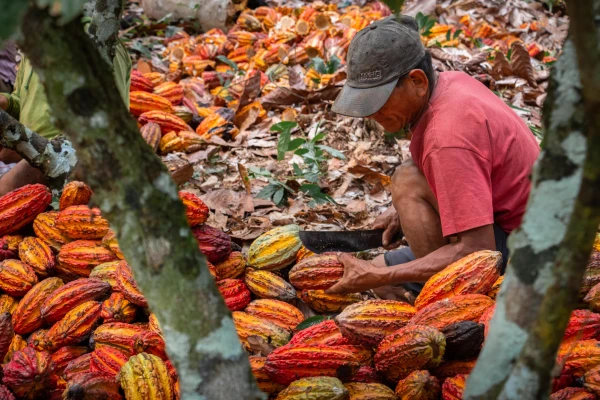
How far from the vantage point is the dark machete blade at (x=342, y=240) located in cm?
285

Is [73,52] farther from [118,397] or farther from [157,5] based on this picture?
[157,5]

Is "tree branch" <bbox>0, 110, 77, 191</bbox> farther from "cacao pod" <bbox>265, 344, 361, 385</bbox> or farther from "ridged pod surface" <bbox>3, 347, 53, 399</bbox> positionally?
"cacao pod" <bbox>265, 344, 361, 385</bbox>

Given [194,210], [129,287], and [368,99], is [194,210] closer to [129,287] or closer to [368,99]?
[129,287]

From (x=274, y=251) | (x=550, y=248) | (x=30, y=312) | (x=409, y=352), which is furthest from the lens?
(x=274, y=251)

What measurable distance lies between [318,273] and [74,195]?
128 centimetres

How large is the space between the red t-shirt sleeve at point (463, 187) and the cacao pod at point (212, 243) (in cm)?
98

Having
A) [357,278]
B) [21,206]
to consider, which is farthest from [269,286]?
[21,206]

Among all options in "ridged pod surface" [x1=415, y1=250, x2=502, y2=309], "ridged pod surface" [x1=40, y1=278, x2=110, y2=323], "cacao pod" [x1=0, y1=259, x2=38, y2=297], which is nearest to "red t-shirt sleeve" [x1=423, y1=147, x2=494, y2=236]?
"ridged pod surface" [x1=415, y1=250, x2=502, y2=309]

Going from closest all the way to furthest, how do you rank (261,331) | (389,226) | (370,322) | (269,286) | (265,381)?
(265,381) → (370,322) → (261,331) → (269,286) → (389,226)

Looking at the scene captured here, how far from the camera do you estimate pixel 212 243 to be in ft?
8.99

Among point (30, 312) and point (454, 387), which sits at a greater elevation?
point (454, 387)

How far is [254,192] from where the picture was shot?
389 centimetres

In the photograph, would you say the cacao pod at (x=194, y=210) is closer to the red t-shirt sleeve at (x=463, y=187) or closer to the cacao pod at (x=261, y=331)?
the cacao pod at (x=261, y=331)

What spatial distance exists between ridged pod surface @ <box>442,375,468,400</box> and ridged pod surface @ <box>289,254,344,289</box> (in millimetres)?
899
